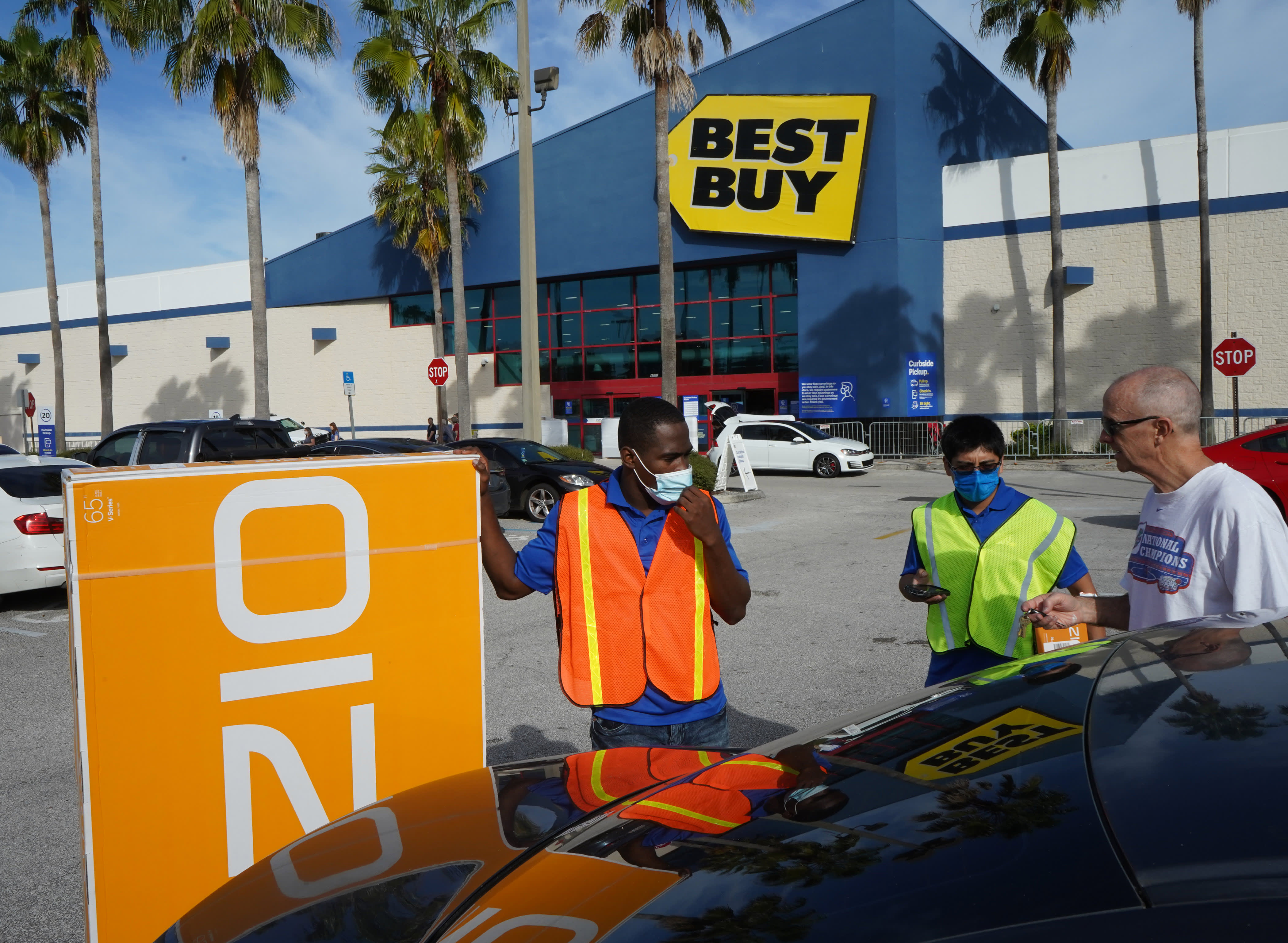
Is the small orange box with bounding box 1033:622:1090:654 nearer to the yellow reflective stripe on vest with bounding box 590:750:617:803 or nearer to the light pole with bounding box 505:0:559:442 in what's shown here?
the yellow reflective stripe on vest with bounding box 590:750:617:803

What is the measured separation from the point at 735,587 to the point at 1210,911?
6.38 ft

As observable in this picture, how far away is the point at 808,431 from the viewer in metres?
24.4

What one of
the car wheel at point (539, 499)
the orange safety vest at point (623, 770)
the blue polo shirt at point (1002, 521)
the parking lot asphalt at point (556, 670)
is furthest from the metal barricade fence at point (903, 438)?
the orange safety vest at point (623, 770)

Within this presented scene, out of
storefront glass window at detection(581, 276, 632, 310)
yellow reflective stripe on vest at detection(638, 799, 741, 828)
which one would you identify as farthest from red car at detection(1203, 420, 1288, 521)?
storefront glass window at detection(581, 276, 632, 310)

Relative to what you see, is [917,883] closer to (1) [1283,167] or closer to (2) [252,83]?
(2) [252,83]

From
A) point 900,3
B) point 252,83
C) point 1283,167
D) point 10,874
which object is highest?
point 900,3

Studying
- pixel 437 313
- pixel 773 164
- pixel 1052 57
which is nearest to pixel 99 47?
pixel 437 313

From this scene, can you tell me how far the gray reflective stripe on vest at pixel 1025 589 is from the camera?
326 centimetres

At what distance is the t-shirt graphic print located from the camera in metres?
2.66

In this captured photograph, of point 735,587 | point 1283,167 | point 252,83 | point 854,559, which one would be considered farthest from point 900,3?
point 735,587

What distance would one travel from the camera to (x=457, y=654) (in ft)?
10.3

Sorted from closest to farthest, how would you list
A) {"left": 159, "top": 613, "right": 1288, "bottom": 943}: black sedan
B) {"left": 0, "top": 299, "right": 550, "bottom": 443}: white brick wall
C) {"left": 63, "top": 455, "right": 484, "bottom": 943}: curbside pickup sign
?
{"left": 159, "top": 613, "right": 1288, "bottom": 943}: black sedan → {"left": 63, "top": 455, "right": 484, "bottom": 943}: curbside pickup sign → {"left": 0, "top": 299, "right": 550, "bottom": 443}: white brick wall

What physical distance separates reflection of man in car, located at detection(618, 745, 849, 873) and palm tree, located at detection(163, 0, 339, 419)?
21787 millimetres

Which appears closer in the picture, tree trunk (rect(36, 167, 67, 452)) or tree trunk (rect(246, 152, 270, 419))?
tree trunk (rect(246, 152, 270, 419))
